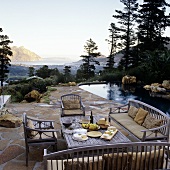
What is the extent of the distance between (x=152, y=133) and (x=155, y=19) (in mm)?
16135

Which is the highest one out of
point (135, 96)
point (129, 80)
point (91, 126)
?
point (129, 80)

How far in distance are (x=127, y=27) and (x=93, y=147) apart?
Answer: 1821 centimetres

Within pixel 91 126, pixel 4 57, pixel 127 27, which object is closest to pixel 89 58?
pixel 127 27

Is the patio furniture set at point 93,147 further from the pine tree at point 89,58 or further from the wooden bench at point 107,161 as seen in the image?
the pine tree at point 89,58

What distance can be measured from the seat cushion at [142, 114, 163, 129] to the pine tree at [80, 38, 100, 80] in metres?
16.8

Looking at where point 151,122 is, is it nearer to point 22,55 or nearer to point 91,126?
point 91,126

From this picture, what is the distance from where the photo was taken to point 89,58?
22.0 meters

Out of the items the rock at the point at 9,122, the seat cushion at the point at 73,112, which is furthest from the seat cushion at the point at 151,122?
the rock at the point at 9,122

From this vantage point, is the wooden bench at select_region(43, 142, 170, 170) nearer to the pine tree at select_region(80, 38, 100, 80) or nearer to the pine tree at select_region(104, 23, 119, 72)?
the pine tree at select_region(104, 23, 119, 72)

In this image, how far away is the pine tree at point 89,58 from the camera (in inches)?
842

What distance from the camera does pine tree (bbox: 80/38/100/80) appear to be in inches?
842

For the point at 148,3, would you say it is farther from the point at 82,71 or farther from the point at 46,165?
Answer: the point at 46,165

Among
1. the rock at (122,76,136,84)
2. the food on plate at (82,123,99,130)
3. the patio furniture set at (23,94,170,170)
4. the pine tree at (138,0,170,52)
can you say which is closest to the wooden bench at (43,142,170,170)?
the patio furniture set at (23,94,170,170)

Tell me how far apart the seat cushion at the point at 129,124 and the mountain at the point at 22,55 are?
16793 millimetres
